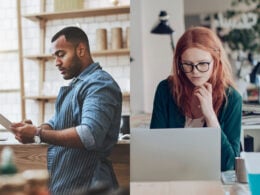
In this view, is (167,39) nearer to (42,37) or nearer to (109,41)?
(109,41)

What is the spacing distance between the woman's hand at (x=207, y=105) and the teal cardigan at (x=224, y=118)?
4 centimetres

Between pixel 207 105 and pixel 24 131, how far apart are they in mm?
994

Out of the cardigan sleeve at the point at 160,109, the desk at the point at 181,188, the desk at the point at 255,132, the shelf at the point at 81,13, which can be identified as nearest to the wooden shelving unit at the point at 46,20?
the shelf at the point at 81,13

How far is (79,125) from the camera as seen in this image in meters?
2.22

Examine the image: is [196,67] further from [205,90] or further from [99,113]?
[99,113]

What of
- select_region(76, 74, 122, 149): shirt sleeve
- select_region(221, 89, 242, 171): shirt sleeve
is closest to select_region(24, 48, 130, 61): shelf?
select_region(76, 74, 122, 149): shirt sleeve

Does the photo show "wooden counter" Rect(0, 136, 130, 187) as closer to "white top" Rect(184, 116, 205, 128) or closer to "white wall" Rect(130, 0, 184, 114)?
"white wall" Rect(130, 0, 184, 114)

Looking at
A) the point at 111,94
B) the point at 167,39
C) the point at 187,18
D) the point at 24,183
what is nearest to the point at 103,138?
the point at 111,94

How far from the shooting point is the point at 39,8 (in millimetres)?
2309

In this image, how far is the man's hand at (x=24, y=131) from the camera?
7.40 feet

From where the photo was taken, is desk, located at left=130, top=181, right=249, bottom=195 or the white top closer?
desk, located at left=130, top=181, right=249, bottom=195

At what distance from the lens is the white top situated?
Answer: 87.2 inches

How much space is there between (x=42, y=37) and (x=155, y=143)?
844 mm

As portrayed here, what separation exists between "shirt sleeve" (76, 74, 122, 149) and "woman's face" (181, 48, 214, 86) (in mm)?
384
